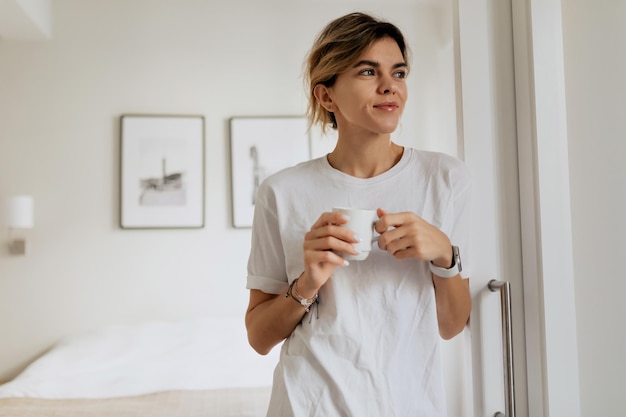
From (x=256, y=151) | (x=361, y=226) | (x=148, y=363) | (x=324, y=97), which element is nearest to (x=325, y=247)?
(x=361, y=226)

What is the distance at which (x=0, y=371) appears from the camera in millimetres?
2932

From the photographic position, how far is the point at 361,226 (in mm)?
754

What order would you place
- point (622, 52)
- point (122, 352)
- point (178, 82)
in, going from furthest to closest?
point (178, 82) < point (122, 352) < point (622, 52)

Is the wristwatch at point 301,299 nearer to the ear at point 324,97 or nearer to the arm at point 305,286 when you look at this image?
the arm at point 305,286

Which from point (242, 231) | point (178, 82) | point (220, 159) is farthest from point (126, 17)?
point (242, 231)

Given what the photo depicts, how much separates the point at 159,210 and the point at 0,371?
116cm

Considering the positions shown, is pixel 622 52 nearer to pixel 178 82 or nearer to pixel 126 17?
pixel 178 82

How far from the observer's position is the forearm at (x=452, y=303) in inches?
32.5

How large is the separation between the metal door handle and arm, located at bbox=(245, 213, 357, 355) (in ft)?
0.96

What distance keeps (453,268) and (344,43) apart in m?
0.38

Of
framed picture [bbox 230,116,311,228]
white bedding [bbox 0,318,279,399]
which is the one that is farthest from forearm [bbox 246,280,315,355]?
framed picture [bbox 230,116,311,228]

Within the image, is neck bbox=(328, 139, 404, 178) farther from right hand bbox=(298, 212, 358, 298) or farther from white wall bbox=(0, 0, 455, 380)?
white wall bbox=(0, 0, 455, 380)

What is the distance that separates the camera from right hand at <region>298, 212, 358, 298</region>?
0.74 meters

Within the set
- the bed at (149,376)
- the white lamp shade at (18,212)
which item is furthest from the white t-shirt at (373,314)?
the white lamp shade at (18,212)
